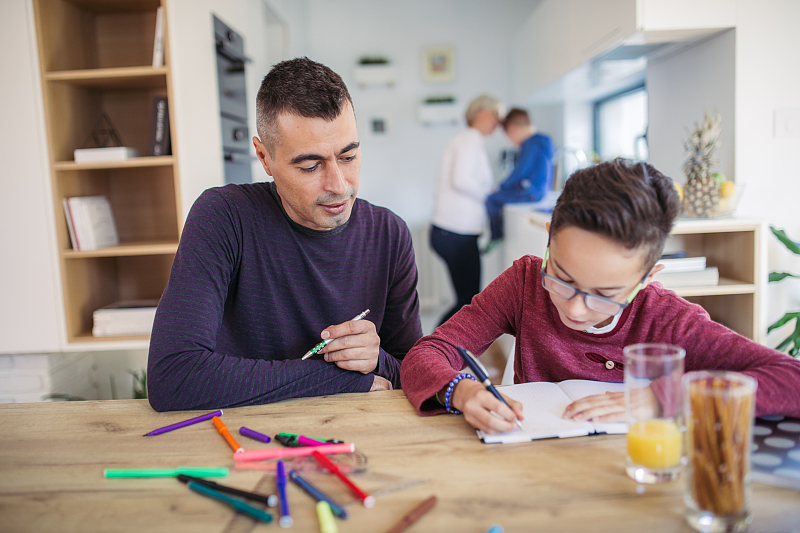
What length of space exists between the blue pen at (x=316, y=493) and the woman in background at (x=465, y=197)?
3.10m

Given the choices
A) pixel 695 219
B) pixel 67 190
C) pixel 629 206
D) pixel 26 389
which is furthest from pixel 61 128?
pixel 695 219

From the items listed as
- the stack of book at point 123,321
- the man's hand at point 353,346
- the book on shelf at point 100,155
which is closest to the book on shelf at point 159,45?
the book on shelf at point 100,155

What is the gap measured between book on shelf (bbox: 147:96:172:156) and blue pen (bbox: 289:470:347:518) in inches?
77.1

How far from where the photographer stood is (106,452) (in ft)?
2.81

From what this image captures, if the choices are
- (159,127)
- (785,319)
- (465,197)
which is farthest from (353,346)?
(465,197)

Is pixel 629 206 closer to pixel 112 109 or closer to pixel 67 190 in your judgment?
pixel 67 190

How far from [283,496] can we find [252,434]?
21 centimetres

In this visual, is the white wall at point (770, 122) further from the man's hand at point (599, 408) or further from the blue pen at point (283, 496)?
the blue pen at point (283, 496)

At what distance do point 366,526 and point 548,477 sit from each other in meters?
0.24

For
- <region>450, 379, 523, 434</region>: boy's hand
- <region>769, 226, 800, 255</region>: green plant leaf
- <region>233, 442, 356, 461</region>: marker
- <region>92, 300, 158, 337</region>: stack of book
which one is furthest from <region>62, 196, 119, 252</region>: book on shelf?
<region>769, 226, 800, 255</region>: green plant leaf

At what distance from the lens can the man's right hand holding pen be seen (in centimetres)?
85

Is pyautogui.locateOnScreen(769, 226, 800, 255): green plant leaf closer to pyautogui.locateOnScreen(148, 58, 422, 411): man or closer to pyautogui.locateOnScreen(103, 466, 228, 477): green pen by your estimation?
pyautogui.locateOnScreen(148, 58, 422, 411): man

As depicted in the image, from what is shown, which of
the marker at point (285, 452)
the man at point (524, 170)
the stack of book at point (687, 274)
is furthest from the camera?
the man at point (524, 170)

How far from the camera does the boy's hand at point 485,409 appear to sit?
0.85 m
